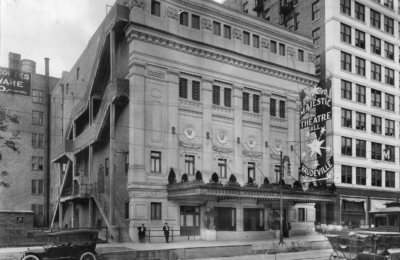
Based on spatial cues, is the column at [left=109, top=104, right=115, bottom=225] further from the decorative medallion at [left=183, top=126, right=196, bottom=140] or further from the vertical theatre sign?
the vertical theatre sign

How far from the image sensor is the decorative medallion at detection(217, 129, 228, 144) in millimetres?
38875

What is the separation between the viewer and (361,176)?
4962cm

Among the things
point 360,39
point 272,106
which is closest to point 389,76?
point 360,39

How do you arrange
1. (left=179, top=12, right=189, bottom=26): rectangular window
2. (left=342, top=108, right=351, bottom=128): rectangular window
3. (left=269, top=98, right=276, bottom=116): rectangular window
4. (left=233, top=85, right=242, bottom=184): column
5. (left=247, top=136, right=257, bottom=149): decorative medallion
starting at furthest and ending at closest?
1. (left=342, top=108, right=351, bottom=128): rectangular window
2. (left=269, top=98, right=276, bottom=116): rectangular window
3. (left=247, top=136, right=257, bottom=149): decorative medallion
4. (left=233, top=85, right=242, bottom=184): column
5. (left=179, top=12, right=189, bottom=26): rectangular window

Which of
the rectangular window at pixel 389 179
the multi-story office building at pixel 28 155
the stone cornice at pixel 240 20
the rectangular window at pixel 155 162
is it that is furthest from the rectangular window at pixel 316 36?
the multi-story office building at pixel 28 155

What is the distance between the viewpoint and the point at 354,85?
164ft

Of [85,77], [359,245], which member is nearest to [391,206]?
[359,245]

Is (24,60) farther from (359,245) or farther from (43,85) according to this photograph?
(359,245)

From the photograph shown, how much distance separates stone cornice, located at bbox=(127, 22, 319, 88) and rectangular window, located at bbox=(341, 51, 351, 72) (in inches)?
194

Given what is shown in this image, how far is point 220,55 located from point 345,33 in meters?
18.6

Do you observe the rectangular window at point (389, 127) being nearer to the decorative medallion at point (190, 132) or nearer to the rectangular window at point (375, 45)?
the rectangular window at point (375, 45)

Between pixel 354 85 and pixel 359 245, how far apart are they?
3632 cm

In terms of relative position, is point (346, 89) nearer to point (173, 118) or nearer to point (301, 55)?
point (301, 55)

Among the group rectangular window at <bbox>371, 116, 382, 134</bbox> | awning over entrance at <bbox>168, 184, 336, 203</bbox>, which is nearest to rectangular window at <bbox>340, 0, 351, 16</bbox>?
rectangular window at <bbox>371, 116, 382, 134</bbox>
